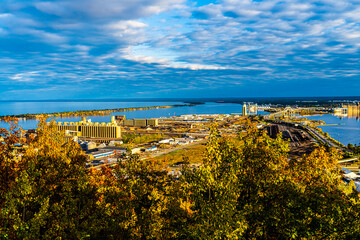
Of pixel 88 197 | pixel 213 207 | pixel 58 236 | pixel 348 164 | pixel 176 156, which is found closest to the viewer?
pixel 213 207

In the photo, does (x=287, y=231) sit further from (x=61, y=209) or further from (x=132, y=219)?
(x=61, y=209)

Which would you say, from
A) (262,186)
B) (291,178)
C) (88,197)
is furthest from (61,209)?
(291,178)

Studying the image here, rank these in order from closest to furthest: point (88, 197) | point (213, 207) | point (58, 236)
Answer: point (213, 207)
point (58, 236)
point (88, 197)

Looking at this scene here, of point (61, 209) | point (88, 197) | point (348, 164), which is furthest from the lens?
point (348, 164)

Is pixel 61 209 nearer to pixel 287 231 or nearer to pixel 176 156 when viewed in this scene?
pixel 287 231

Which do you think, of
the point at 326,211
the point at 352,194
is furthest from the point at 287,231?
the point at 352,194

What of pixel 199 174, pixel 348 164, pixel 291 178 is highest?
pixel 199 174

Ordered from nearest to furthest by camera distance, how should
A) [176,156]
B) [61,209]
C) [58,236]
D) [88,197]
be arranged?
1. [58,236]
2. [61,209]
3. [88,197]
4. [176,156]

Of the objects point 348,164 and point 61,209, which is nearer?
point 61,209

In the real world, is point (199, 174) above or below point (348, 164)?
above
